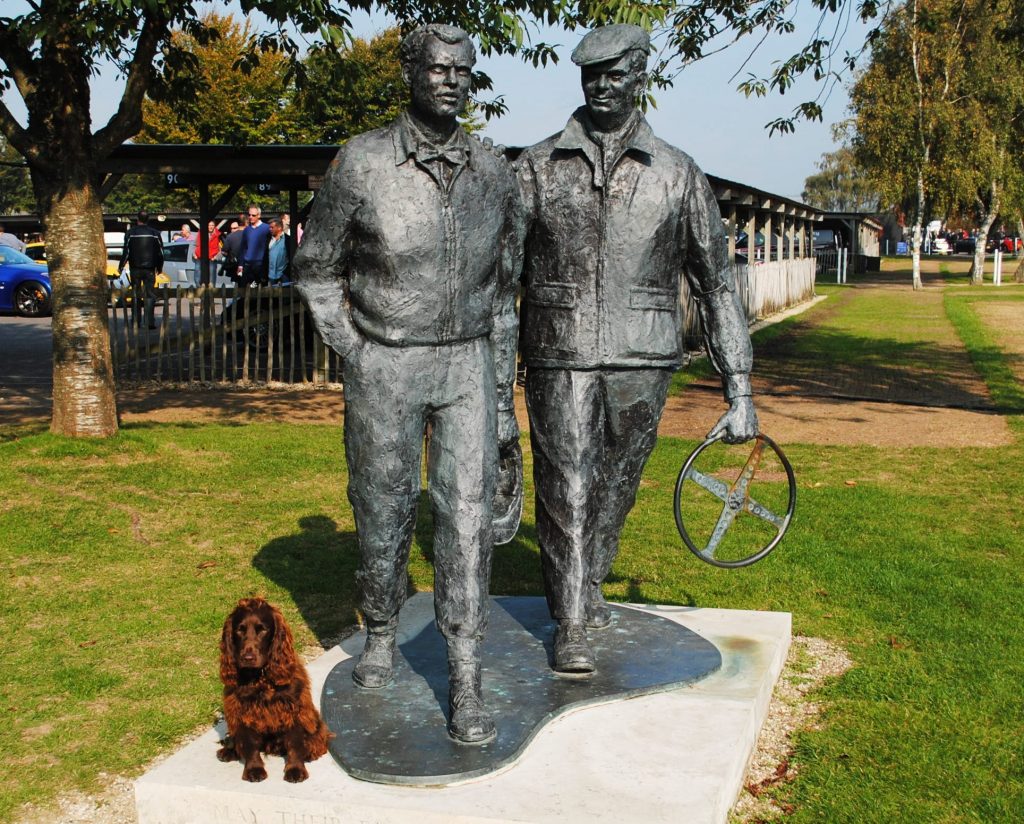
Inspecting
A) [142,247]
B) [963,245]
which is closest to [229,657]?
[142,247]

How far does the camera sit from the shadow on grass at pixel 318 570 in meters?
6.52

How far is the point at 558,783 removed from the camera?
4.00 m

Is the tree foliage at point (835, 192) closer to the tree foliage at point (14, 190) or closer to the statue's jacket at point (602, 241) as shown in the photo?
the tree foliage at point (14, 190)

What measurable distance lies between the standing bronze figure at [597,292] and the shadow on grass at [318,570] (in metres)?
1.74

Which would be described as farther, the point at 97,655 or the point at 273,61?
the point at 273,61

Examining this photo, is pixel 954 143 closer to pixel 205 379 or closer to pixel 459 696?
pixel 205 379

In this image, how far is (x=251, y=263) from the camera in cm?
1752

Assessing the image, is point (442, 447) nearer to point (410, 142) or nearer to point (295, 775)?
point (410, 142)

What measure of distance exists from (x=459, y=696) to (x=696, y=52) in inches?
346

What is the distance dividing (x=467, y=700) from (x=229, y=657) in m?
0.78

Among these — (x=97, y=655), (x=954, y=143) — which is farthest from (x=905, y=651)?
(x=954, y=143)

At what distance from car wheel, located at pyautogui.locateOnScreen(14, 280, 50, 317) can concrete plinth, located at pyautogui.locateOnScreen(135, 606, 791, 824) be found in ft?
75.3

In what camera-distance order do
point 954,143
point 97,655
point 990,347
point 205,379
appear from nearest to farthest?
point 97,655 → point 205,379 → point 990,347 → point 954,143

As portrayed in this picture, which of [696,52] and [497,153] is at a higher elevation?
[696,52]
